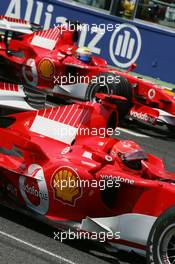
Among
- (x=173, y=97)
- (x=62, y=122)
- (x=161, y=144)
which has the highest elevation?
(x=62, y=122)

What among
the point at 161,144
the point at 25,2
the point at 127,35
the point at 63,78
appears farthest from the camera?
the point at 25,2

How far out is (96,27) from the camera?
15922mm

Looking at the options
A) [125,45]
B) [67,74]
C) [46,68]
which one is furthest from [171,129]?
Result: [125,45]

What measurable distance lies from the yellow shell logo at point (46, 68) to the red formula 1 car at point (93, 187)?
16.5 ft

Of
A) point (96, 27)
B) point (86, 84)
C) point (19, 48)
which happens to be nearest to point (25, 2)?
point (96, 27)

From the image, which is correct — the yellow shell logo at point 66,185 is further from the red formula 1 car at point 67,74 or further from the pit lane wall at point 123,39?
the pit lane wall at point 123,39

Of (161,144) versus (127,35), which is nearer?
(161,144)

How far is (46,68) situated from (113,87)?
149 cm

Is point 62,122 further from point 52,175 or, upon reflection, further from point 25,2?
point 25,2

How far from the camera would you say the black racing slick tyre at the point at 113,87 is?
1065 centimetres

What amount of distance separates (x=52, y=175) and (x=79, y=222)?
1.61 feet
